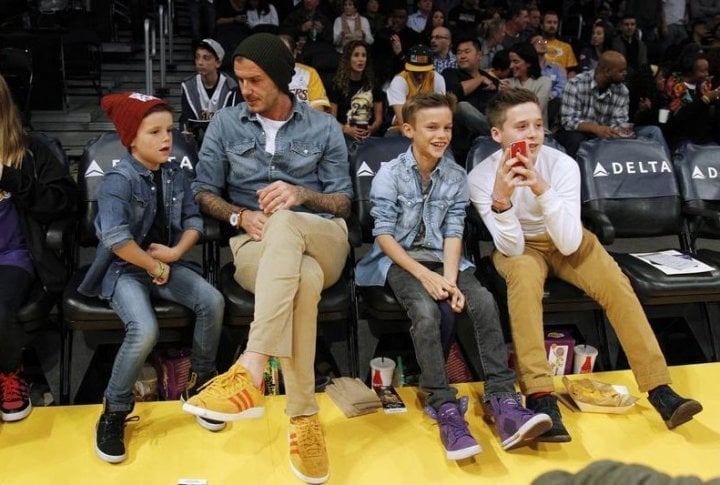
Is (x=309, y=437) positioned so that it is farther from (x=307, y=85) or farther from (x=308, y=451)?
(x=307, y=85)

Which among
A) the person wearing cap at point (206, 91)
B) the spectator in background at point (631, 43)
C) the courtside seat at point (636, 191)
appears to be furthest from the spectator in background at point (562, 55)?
the courtside seat at point (636, 191)

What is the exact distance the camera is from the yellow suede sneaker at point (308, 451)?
254 centimetres

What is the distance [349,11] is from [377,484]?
559 cm

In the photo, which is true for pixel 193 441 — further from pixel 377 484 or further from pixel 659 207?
pixel 659 207

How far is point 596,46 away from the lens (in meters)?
7.97

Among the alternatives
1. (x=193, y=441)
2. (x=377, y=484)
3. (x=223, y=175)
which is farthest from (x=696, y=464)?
(x=223, y=175)

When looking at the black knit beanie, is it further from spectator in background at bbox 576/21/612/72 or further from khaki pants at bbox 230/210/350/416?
spectator in background at bbox 576/21/612/72

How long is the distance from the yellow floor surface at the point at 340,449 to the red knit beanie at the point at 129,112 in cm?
102

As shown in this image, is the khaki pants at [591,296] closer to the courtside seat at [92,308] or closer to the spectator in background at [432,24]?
the courtside seat at [92,308]

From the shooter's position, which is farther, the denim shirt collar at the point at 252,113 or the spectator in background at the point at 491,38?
the spectator in background at the point at 491,38

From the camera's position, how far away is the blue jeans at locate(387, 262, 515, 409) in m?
2.78

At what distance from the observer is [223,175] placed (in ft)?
10.5

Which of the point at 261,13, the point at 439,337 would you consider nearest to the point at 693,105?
the point at 439,337

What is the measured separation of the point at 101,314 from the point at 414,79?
10.4ft
